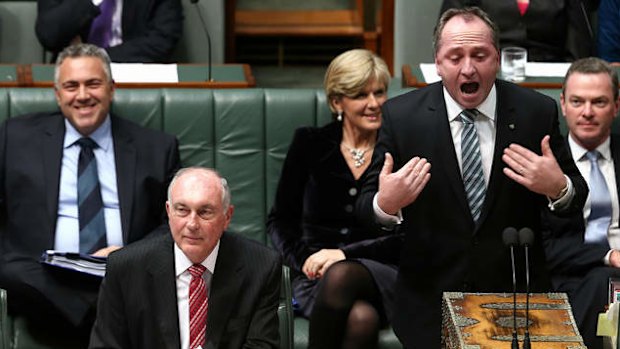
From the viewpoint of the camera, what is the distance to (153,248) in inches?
123

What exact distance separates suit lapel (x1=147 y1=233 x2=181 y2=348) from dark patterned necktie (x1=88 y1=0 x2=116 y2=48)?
1.97 metres

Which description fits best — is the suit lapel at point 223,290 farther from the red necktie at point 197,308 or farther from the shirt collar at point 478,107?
the shirt collar at point 478,107

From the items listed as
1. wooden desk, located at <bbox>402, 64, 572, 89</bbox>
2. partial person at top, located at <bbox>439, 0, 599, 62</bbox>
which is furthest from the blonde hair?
partial person at top, located at <bbox>439, 0, 599, 62</bbox>

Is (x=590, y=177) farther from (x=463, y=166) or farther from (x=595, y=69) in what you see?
(x=463, y=166)

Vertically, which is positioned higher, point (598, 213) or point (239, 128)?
point (239, 128)

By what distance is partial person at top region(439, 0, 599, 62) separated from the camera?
4.84 meters

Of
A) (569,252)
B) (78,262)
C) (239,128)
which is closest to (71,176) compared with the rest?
(78,262)

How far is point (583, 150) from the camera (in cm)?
383

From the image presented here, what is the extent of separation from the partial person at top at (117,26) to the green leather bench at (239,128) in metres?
0.71

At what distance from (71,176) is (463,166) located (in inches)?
50.4

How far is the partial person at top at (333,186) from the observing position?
3785 millimetres

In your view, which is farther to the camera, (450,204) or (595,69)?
(595,69)

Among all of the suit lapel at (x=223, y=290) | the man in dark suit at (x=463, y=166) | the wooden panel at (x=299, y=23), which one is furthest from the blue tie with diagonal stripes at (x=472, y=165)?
the wooden panel at (x=299, y=23)

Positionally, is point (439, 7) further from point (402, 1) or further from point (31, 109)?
point (31, 109)
